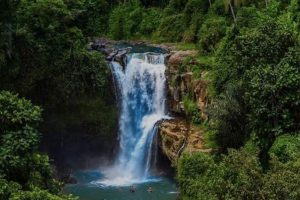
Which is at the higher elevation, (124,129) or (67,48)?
(67,48)

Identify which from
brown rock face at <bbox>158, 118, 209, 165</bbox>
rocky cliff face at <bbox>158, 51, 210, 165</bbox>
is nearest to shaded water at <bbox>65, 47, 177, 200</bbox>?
rocky cliff face at <bbox>158, 51, 210, 165</bbox>

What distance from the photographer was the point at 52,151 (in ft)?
94.8

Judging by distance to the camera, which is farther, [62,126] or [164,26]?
[164,26]

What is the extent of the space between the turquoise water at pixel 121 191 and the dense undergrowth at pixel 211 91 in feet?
9.91

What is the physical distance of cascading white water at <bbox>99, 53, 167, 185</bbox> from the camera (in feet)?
93.0

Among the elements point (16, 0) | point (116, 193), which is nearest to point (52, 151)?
point (116, 193)

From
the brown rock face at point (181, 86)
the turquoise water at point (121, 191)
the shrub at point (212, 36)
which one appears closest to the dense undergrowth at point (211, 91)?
the shrub at point (212, 36)

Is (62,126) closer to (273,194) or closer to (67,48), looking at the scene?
(67,48)

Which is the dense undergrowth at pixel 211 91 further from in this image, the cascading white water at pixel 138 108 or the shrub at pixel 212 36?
the cascading white water at pixel 138 108

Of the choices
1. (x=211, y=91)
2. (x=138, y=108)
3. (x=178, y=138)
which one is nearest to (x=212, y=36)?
(x=138, y=108)

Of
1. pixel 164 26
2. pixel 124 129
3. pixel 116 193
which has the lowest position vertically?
pixel 116 193

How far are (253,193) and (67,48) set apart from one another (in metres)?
16.4

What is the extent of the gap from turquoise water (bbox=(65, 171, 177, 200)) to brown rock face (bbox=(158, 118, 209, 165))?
1.24 m

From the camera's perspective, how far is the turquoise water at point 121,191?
79.2ft
